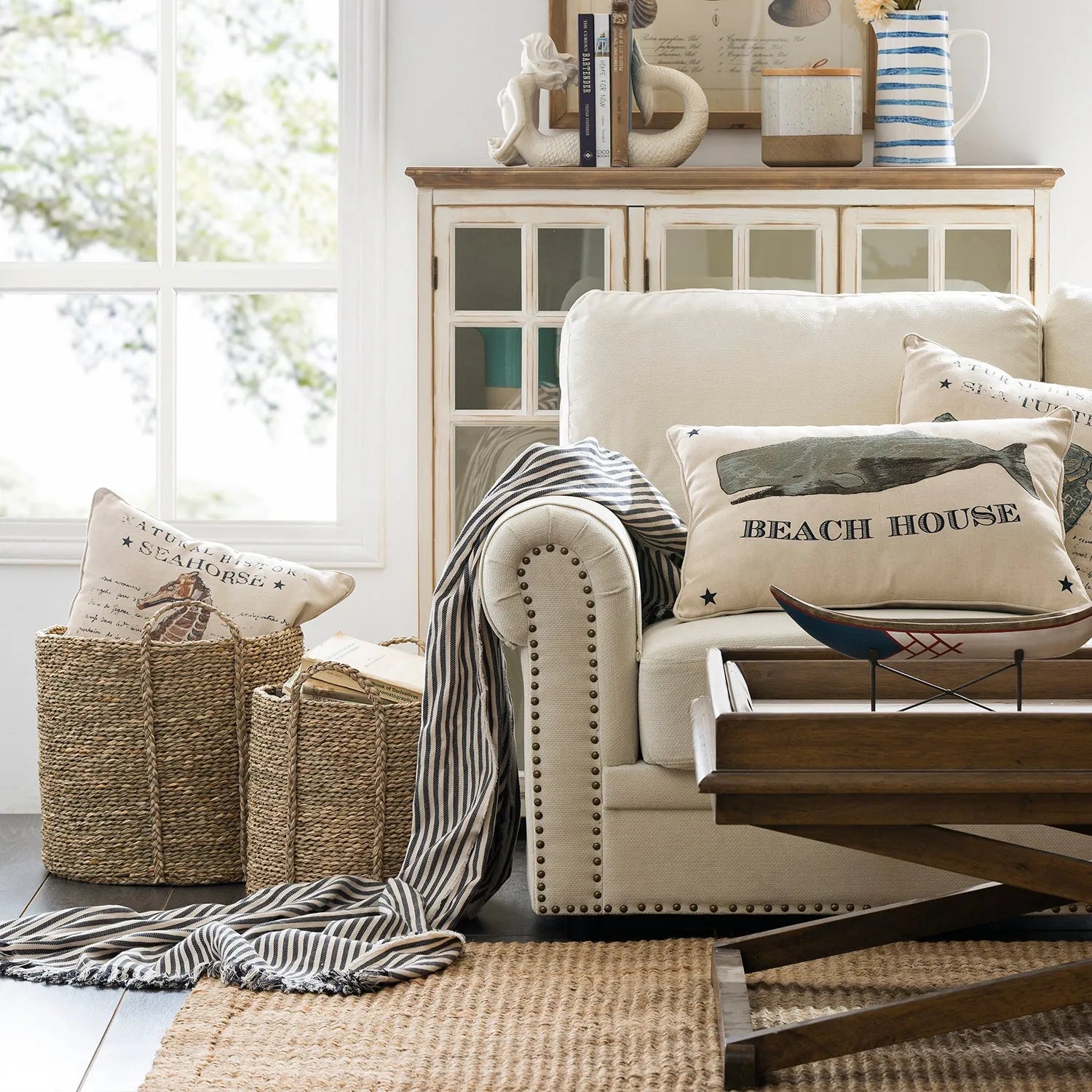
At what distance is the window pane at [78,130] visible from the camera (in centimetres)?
300

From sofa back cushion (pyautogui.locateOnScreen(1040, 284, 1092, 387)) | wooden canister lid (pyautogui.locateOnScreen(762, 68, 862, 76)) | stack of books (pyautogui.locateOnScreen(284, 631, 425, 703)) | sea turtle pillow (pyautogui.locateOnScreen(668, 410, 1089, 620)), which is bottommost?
stack of books (pyautogui.locateOnScreen(284, 631, 425, 703))

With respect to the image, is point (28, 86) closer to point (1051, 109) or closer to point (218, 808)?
point (218, 808)

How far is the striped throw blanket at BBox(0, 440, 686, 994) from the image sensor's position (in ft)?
5.46

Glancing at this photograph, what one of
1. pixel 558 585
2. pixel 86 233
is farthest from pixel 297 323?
pixel 558 585

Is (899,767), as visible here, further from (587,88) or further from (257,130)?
(257,130)

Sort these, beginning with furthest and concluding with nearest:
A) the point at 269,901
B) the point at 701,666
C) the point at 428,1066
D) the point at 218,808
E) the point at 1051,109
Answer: the point at 1051,109
the point at 218,808
the point at 269,901
the point at 701,666
the point at 428,1066

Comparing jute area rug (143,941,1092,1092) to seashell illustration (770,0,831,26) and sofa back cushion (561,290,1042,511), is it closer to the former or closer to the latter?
sofa back cushion (561,290,1042,511)

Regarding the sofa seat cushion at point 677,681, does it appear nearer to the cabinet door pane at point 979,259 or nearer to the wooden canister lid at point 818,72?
the cabinet door pane at point 979,259

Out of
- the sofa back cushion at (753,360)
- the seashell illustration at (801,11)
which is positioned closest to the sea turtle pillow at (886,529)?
the sofa back cushion at (753,360)

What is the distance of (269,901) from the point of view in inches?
72.9

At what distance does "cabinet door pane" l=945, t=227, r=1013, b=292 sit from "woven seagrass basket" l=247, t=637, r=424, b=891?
1.44 m

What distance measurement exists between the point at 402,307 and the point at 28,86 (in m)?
1.03

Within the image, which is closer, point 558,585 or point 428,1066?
point 428,1066

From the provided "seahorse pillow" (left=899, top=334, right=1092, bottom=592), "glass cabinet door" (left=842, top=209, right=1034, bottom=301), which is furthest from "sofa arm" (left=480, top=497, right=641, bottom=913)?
"glass cabinet door" (left=842, top=209, right=1034, bottom=301)
